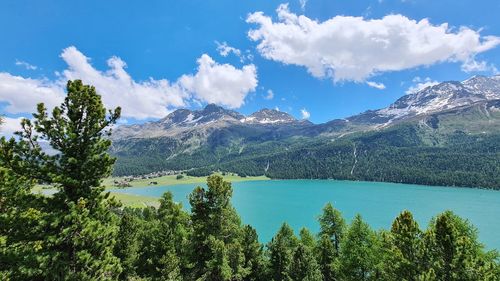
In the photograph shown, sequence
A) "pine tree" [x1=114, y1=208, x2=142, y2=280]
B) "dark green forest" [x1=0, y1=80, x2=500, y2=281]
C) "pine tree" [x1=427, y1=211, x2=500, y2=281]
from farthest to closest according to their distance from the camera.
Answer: "pine tree" [x1=114, y1=208, x2=142, y2=280], "pine tree" [x1=427, y1=211, x2=500, y2=281], "dark green forest" [x1=0, y1=80, x2=500, y2=281]

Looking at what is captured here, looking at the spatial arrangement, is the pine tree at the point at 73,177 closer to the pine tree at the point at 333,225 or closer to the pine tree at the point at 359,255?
the pine tree at the point at 359,255

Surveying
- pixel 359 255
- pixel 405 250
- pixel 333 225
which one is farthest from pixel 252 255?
pixel 405 250

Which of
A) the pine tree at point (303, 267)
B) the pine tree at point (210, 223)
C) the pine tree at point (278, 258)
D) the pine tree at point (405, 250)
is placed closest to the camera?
the pine tree at point (405, 250)

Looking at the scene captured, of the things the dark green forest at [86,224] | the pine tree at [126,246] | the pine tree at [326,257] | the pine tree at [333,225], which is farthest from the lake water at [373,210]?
the dark green forest at [86,224]

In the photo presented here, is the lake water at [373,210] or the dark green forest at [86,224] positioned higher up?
the dark green forest at [86,224]

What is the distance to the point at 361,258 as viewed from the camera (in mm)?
34344

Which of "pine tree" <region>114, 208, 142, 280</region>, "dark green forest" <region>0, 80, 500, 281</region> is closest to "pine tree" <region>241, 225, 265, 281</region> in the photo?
"dark green forest" <region>0, 80, 500, 281</region>

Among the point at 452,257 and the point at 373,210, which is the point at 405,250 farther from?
the point at 373,210

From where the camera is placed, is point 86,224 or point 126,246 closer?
point 86,224

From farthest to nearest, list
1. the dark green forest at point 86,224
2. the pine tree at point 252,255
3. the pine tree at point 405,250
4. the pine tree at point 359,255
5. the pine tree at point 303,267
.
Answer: the pine tree at point 252,255
the pine tree at point 303,267
the pine tree at point 359,255
the pine tree at point 405,250
the dark green forest at point 86,224

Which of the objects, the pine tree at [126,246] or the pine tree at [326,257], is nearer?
the pine tree at [126,246]

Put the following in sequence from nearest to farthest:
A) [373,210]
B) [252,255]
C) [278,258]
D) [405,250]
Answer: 1. [405,250]
2. [278,258]
3. [252,255]
4. [373,210]

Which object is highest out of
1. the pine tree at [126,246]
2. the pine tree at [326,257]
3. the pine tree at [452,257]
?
the pine tree at [452,257]

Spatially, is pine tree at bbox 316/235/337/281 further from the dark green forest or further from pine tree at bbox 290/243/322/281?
the dark green forest
